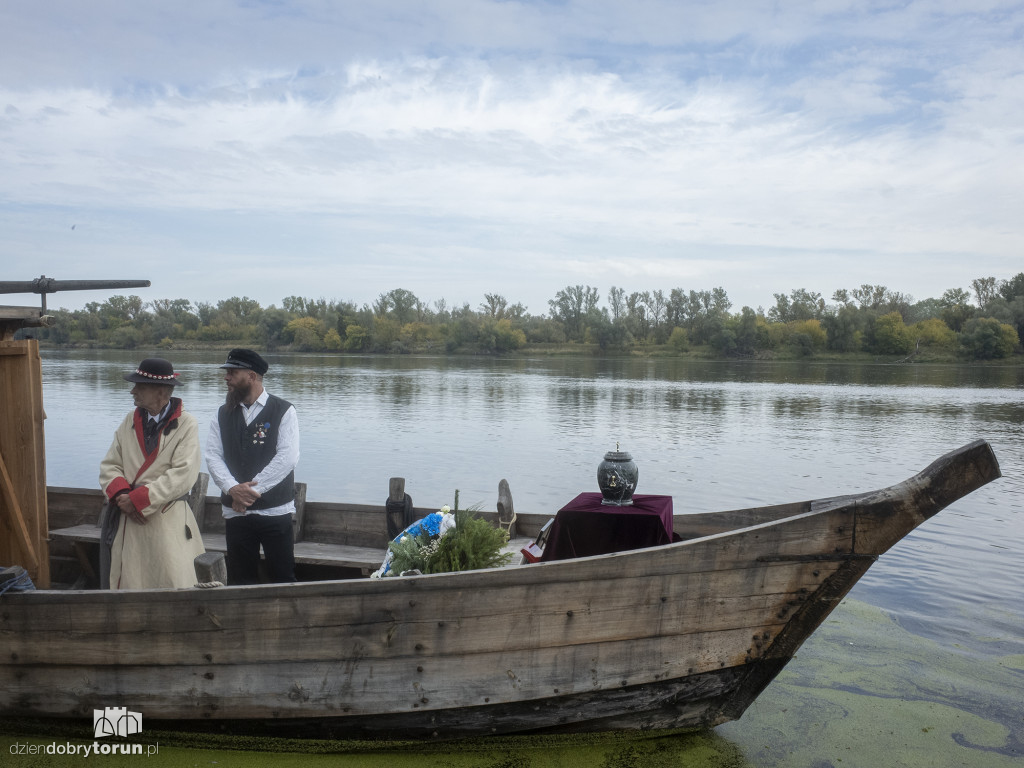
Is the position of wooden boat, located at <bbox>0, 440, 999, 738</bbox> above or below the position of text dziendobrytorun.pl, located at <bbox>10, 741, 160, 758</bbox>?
above

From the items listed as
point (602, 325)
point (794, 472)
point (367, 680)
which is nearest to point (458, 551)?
point (367, 680)

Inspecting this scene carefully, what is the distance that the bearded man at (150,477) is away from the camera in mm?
4398

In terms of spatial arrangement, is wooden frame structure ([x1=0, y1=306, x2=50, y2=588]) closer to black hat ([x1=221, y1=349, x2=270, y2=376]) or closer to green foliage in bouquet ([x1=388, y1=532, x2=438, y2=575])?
black hat ([x1=221, y1=349, x2=270, y2=376])

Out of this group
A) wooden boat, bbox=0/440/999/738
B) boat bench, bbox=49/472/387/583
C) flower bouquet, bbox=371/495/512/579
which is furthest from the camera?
boat bench, bbox=49/472/387/583

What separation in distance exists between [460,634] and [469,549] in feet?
2.13

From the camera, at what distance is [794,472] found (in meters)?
15.9

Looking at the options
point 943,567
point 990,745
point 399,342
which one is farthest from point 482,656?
point 399,342

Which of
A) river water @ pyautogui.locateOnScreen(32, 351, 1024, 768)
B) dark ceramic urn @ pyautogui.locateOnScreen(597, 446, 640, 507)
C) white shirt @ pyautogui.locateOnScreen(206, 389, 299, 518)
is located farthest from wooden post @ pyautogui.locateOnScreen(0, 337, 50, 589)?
river water @ pyautogui.locateOnScreen(32, 351, 1024, 768)

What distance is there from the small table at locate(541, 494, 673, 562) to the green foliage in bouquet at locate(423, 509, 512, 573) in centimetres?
34

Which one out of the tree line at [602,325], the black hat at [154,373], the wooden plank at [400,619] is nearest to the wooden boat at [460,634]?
the wooden plank at [400,619]

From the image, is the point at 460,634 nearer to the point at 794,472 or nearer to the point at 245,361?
the point at 245,361

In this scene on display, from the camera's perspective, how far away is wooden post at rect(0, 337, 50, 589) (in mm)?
4582

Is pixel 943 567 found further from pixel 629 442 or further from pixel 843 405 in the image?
pixel 843 405

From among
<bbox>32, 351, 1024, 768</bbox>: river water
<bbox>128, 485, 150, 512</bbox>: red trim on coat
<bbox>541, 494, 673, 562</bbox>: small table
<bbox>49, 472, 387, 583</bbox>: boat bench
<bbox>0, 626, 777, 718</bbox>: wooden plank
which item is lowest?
<bbox>32, 351, 1024, 768</bbox>: river water
